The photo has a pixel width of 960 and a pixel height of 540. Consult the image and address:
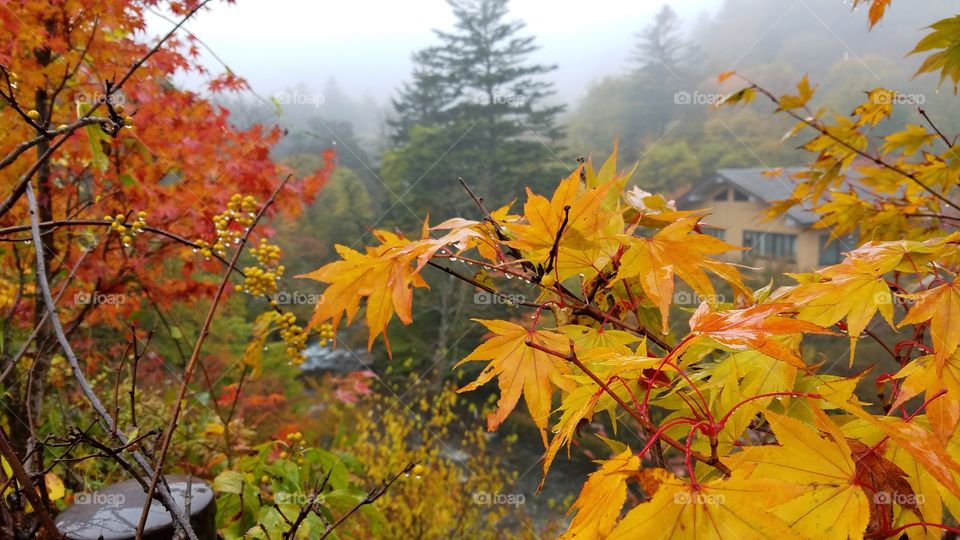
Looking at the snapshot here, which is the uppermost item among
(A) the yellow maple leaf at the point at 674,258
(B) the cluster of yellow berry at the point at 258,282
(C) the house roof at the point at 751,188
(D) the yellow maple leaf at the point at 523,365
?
(C) the house roof at the point at 751,188

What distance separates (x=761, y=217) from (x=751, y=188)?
1.10 m

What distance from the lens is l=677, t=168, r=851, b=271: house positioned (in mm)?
8617

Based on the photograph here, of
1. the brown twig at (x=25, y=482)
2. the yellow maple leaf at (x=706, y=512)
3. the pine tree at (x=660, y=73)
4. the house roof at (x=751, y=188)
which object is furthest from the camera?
the pine tree at (x=660, y=73)

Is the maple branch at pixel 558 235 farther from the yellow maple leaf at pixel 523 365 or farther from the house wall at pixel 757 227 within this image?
the house wall at pixel 757 227

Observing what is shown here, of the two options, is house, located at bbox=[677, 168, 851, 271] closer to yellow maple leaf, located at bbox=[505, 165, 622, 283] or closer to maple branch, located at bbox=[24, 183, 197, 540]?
yellow maple leaf, located at bbox=[505, 165, 622, 283]

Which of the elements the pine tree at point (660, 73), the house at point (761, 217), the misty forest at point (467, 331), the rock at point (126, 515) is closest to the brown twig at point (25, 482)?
the misty forest at point (467, 331)

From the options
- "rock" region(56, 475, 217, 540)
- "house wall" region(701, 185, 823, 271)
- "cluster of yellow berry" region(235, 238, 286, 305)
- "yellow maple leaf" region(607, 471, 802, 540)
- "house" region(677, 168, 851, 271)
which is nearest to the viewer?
"yellow maple leaf" region(607, 471, 802, 540)

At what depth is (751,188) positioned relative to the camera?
935 cm

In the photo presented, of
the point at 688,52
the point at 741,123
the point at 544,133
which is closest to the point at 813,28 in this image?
the point at 688,52

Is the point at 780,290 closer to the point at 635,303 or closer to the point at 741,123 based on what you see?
the point at 635,303

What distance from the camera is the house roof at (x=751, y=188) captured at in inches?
350

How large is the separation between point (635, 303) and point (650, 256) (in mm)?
114

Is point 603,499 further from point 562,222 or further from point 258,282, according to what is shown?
point 258,282

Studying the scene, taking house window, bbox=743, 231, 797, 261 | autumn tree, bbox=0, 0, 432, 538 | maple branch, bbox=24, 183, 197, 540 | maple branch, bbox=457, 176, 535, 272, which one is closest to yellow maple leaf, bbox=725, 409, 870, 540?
maple branch, bbox=457, 176, 535, 272
